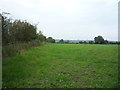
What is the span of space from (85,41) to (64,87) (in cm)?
3127

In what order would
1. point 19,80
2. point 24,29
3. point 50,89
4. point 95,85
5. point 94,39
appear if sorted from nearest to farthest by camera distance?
point 50,89 < point 95,85 < point 19,80 < point 24,29 < point 94,39

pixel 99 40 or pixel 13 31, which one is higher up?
pixel 13 31

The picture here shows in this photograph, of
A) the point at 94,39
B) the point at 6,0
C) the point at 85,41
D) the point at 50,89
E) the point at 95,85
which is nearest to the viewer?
the point at 50,89

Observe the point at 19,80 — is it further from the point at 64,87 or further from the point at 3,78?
the point at 64,87

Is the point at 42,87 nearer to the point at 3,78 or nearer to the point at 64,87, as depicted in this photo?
the point at 64,87

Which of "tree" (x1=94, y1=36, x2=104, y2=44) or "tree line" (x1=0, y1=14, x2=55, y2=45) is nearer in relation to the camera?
"tree line" (x1=0, y1=14, x2=55, y2=45)

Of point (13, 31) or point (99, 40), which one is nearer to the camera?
point (13, 31)

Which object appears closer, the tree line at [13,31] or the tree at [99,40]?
the tree line at [13,31]

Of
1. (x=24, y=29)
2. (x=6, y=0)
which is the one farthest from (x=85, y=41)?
(x=6, y=0)

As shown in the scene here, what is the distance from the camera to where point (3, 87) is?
233 cm

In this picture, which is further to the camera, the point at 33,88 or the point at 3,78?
the point at 3,78

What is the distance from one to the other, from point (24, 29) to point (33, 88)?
8472 mm

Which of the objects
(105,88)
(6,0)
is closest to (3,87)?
(105,88)

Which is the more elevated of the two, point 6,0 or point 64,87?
point 6,0
